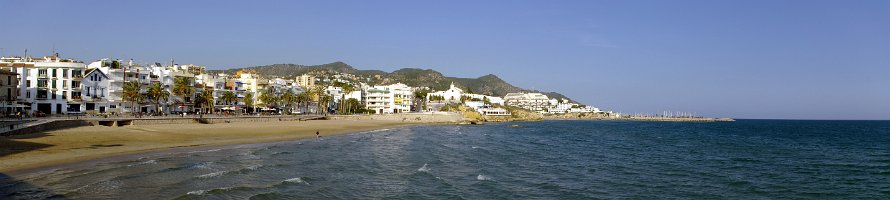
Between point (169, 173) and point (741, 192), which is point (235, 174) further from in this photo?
point (741, 192)

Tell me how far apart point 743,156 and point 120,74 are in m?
76.2

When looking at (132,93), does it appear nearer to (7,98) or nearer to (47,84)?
(47,84)

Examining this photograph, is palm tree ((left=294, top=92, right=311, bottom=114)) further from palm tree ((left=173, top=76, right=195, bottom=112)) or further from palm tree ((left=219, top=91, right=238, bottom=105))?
palm tree ((left=173, top=76, right=195, bottom=112))

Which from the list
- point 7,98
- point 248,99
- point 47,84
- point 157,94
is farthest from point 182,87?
point 7,98

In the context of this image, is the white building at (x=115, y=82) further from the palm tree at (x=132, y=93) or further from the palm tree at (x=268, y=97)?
the palm tree at (x=268, y=97)

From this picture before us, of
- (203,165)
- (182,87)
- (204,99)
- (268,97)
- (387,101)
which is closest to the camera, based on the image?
(203,165)

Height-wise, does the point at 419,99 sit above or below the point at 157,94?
above

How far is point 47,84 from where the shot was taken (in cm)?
7038

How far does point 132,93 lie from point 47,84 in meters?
9.08

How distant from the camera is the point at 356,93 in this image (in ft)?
531

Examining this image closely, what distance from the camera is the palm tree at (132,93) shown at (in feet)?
246

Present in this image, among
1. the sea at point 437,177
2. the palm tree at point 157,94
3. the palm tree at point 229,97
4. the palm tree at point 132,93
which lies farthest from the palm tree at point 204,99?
the sea at point 437,177

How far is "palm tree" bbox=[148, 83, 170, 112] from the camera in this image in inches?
3086

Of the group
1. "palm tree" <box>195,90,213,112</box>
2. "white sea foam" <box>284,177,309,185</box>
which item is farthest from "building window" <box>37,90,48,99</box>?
"white sea foam" <box>284,177,309,185</box>
